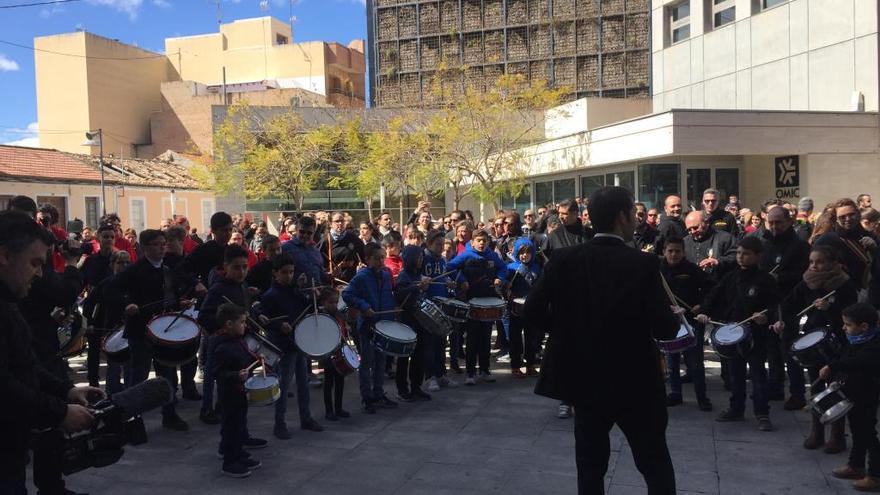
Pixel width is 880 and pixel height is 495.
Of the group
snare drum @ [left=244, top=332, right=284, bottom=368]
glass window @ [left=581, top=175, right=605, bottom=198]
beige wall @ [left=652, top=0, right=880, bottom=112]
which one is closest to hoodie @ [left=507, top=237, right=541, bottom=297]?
snare drum @ [left=244, top=332, right=284, bottom=368]

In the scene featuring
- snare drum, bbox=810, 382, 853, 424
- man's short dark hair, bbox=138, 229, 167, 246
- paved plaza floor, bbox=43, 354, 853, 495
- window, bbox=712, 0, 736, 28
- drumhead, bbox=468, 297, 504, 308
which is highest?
window, bbox=712, 0, 736, 28

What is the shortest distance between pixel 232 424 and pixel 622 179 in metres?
20.7

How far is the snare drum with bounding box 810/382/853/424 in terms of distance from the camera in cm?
480

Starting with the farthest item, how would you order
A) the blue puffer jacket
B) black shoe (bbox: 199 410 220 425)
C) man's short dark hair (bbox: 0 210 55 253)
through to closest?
the blue puffer jacket, black shoe (bbox: 199 410 220 425), man's short dark hair (bbox: 0 210 55 253)

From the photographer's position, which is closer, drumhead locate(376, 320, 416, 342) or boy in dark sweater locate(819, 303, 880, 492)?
boy in dark sweater locate(819, 303, 880, 492)

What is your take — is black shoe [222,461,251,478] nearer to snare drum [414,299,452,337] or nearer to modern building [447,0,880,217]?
snare drum [414,299,452,337]

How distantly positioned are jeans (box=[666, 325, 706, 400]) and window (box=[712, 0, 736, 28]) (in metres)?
22.9

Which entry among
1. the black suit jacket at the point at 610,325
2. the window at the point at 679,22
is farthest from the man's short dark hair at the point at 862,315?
the window at the point at 679,22

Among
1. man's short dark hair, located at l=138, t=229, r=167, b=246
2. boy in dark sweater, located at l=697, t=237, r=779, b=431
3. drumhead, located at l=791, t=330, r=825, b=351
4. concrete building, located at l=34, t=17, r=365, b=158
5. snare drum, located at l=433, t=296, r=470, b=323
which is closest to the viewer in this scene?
drumhead, located at l=791, t=330, r=825, b=351

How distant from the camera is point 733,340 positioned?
6.18m

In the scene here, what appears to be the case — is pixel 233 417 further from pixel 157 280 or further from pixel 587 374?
pixel 587 374

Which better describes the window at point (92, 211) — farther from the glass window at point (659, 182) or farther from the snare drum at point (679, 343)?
the snare drum at point (679, 343)

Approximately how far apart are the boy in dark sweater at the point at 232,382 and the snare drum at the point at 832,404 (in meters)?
4.13

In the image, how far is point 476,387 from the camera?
8227 millimetres
